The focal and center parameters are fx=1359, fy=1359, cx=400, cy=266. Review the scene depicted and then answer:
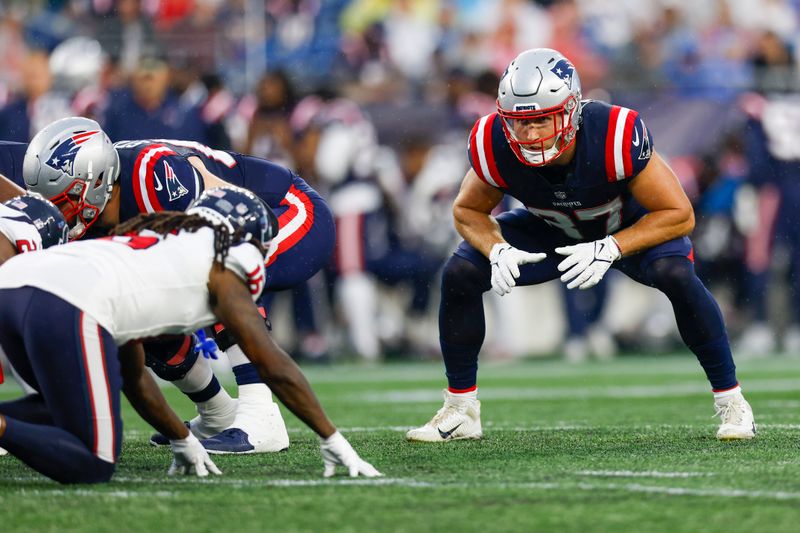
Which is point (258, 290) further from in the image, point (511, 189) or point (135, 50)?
point (135, 50)

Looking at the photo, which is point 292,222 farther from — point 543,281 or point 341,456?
point 341,456

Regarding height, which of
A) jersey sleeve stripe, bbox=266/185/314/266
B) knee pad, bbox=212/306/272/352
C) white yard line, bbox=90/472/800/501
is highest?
jersey sleeve stripe, bbox=266/185/314/266

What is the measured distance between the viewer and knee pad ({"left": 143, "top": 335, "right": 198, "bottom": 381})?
17.3 feet

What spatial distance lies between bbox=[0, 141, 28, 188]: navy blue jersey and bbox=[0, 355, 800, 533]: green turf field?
4.18ft

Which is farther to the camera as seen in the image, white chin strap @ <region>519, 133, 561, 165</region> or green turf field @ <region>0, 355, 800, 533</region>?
white chin strap @ <region>519, 133, 561, 165</region>

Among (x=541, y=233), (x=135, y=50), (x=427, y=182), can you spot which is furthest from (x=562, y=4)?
(x=541, y=233)

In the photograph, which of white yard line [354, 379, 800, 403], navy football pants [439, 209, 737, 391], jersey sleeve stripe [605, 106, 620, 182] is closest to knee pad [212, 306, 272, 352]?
navy football pants [439, 209, 737, 391]

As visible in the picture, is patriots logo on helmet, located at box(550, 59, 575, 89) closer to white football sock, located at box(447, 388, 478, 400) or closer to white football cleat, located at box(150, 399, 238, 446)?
white football sock, located at box(447, 388, 478, 400)

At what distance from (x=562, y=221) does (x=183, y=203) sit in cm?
152

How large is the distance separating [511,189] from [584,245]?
1.38ft

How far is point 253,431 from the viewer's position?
5270 millimetres

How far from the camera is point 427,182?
11.4 m

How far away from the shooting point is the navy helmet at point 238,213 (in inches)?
165

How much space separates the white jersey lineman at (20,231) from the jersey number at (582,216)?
6.49 feet
